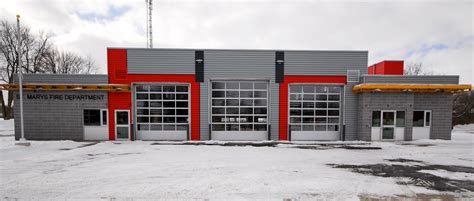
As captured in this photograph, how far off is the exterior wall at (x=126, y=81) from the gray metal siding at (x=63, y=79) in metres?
0.78

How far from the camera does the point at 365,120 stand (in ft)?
42.9

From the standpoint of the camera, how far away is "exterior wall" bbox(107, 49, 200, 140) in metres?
13.2

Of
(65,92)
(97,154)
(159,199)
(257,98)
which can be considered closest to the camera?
(159,199)

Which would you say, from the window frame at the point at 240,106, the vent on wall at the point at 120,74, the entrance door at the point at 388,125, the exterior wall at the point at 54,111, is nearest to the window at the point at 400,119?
the entrance door at the point at 388,125

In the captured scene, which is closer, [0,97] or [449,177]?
[449,177]

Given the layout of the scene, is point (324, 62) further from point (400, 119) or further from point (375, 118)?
point (400, 119)

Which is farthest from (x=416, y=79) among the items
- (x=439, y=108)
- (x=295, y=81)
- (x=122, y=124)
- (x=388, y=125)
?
(x=122, y=124)

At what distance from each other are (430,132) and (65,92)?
2509 centimetres

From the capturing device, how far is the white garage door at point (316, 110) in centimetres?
1375

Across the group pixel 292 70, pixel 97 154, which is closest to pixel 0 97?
pixel 97 154

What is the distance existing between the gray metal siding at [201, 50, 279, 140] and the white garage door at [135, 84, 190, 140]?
4.30ft

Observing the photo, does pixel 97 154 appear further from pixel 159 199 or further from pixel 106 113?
pixel 159 199

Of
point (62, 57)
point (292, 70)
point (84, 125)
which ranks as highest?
point (62, 57)

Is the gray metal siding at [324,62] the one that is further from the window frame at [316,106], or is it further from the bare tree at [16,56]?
the bare tree at [16,56]
